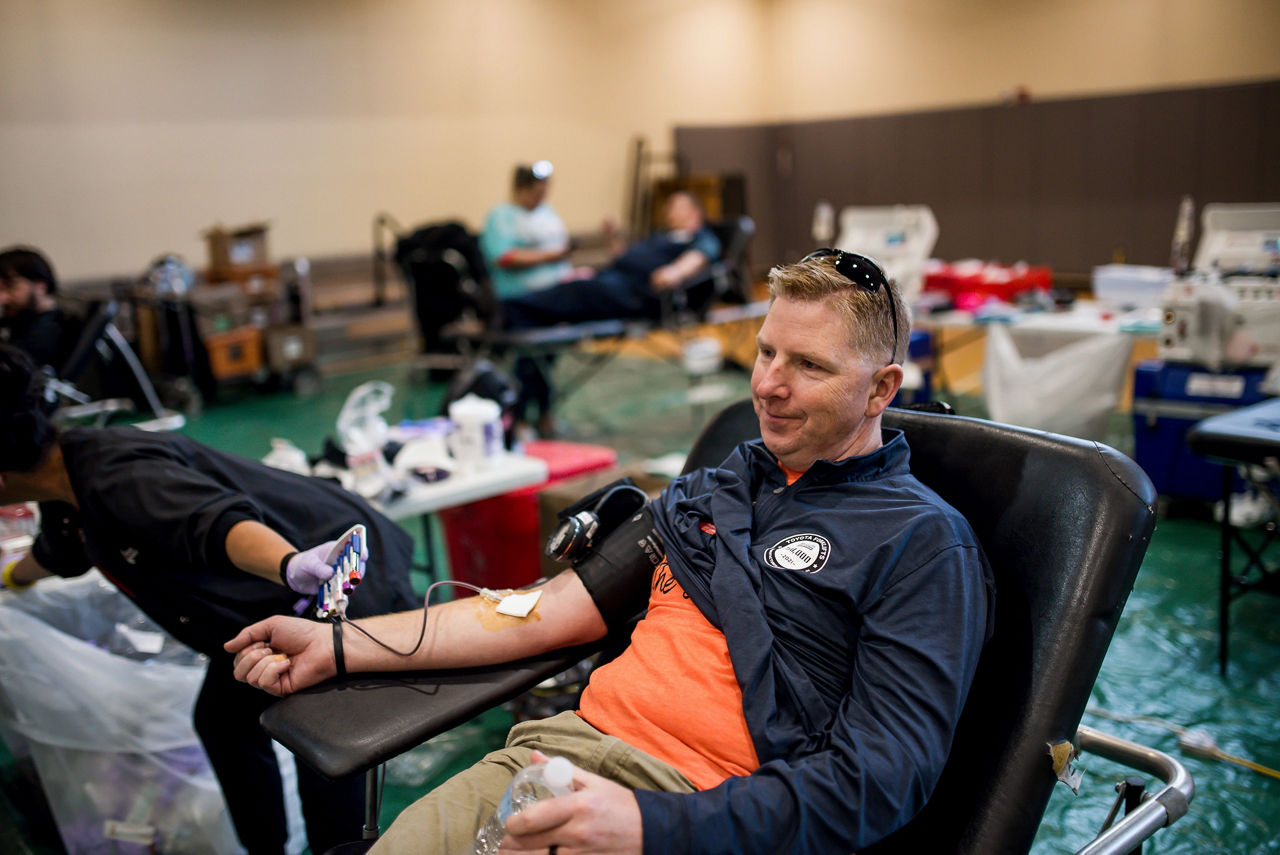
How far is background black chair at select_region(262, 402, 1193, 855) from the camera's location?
3.67 ft

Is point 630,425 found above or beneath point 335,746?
beneath

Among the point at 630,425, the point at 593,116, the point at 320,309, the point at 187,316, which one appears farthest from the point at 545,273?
the point at 593,116

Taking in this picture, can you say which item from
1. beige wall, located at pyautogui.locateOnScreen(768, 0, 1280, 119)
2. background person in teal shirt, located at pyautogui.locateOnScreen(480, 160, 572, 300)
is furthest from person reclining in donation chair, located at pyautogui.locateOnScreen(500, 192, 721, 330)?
Result: beige wall, located at pyautogui.locateOnScreen(768, 0, 1280, 119)

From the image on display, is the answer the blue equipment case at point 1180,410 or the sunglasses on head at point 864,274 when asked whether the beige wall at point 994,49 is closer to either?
the blue equipment case at point 1180,410

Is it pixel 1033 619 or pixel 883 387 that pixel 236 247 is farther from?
pixel 1033 619

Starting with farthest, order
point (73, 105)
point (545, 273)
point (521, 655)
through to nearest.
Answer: point (73, 105)
point (545, 273)
point (521, 655)

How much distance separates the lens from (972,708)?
122 cm

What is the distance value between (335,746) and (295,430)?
4.44m

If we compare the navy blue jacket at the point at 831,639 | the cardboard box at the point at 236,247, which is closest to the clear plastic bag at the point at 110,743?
the navy blue jacket at the point at 831,639

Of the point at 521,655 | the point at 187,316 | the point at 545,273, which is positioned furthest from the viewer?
the point at 187,316

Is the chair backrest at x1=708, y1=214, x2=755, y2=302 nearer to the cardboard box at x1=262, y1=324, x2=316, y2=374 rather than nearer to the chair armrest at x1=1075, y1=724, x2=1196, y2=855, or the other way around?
the cardboard box at x1=262, y1=324, x2=316, y2=374

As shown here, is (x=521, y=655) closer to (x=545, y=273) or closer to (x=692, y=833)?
(x=692, y=833)

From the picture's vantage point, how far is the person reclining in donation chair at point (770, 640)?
1031mm

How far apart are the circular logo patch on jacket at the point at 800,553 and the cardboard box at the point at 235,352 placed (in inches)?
217
